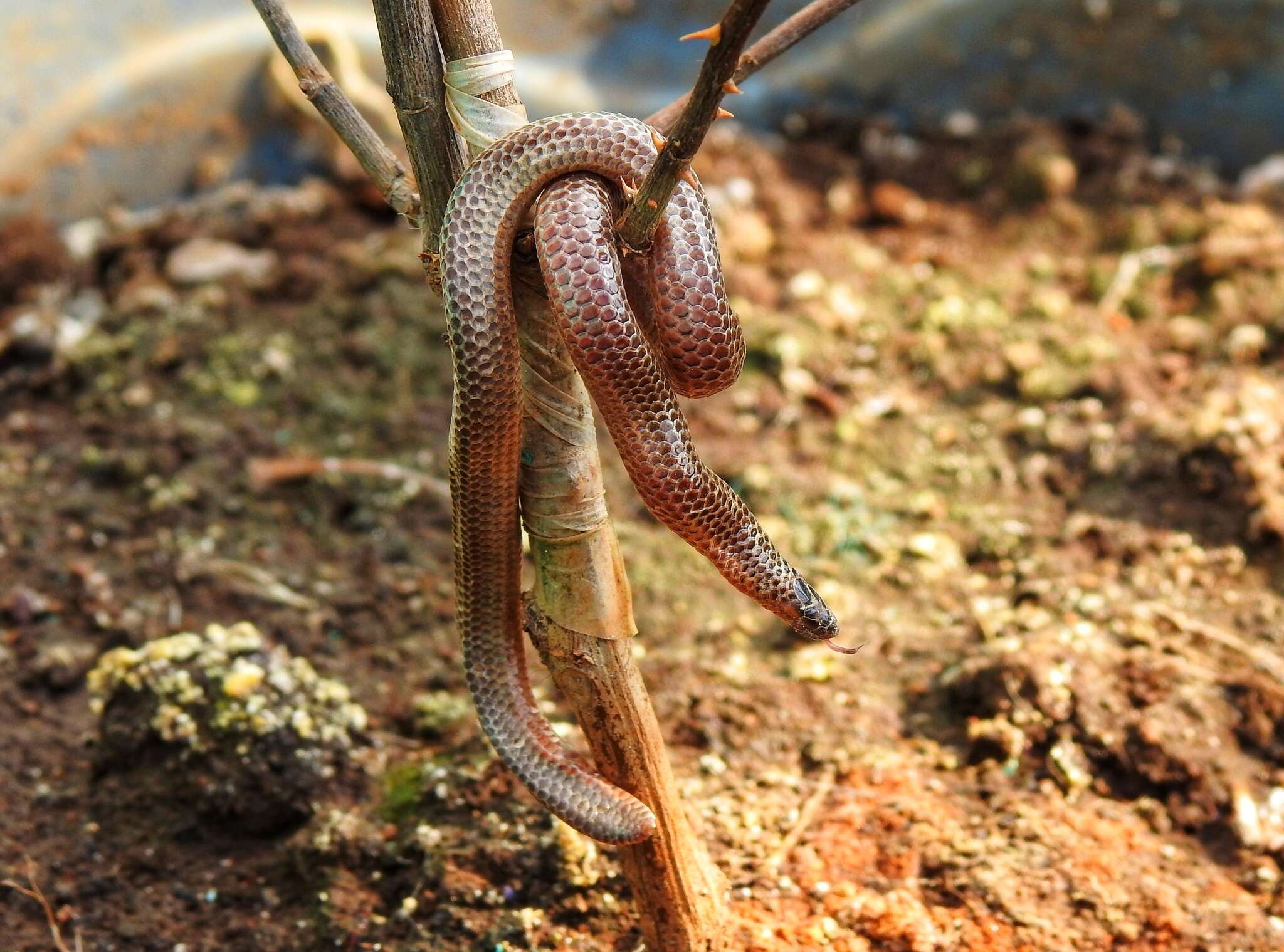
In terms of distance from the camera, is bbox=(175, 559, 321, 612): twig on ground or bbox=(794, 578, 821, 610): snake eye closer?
bbox=(794, 578, 821, 610): snake eye

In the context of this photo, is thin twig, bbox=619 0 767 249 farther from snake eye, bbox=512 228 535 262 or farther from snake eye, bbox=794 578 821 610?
snake eye, bbox=794 578 821 610

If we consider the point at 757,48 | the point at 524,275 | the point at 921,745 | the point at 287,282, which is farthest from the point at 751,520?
the point at 287,282

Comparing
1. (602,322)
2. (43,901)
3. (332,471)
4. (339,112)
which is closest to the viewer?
(602,322)

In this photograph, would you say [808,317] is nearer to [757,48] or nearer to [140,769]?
[757,48]

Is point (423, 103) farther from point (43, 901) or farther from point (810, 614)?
point (43, 901)

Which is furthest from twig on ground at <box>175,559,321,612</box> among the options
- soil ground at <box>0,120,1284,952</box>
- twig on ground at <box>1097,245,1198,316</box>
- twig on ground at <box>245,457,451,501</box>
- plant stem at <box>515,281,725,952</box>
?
twig on ground at <box>1097,245,1198,316</box>

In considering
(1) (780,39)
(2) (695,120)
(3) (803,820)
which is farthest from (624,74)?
(2) (695,120)
